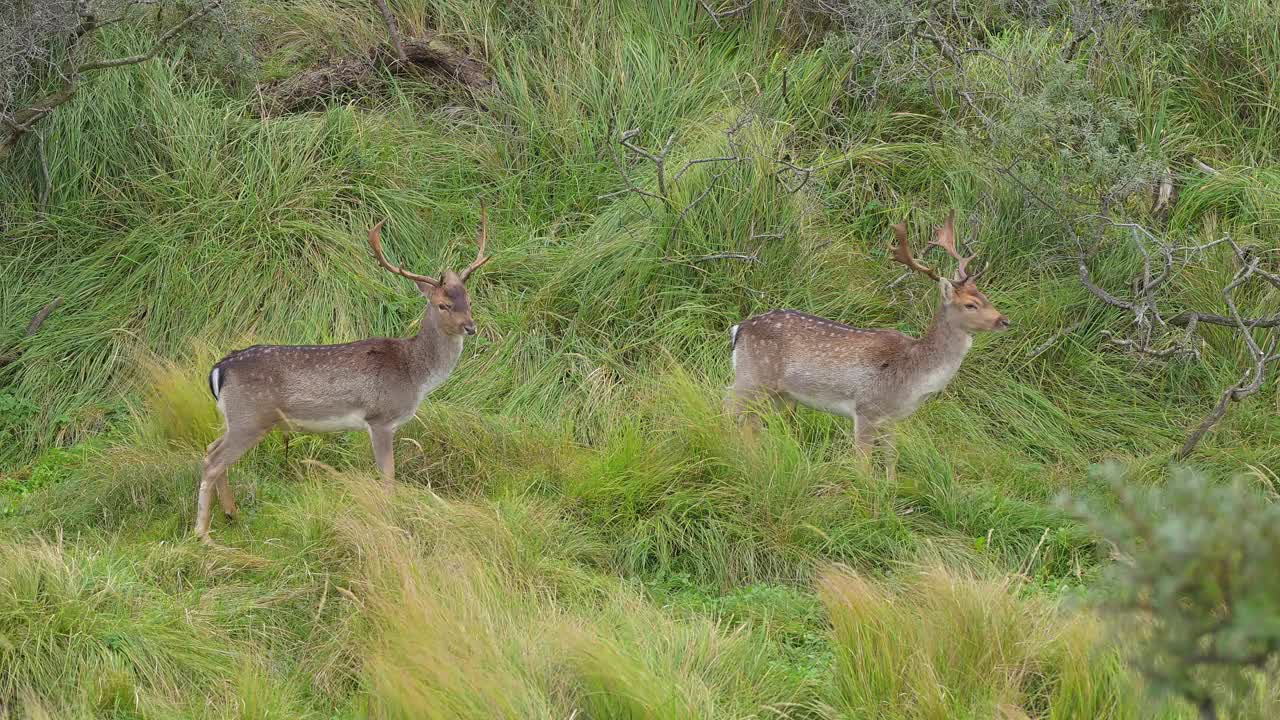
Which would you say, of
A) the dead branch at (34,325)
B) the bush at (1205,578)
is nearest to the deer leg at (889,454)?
the bush at (1205,578)

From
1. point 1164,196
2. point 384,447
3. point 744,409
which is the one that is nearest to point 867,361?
point 744,409

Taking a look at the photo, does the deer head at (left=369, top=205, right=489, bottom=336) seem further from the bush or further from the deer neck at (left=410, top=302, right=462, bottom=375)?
the bush

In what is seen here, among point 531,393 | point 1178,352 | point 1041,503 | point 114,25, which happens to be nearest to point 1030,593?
point 1041,503

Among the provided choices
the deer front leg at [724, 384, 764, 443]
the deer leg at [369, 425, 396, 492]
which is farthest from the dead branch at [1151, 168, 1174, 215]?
the deer leg at [369, 425, 396, 492]

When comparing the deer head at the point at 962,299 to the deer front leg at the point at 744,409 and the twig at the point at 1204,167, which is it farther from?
the twig at the point at 1204,167

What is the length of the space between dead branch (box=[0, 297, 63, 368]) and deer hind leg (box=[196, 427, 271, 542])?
236cm

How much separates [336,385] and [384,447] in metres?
0.37

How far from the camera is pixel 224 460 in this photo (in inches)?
263

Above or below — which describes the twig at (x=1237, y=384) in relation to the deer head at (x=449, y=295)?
below

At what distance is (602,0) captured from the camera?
32.3 ft

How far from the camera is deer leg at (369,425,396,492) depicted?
6891 millimetres

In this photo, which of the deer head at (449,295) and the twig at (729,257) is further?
the twig at (729,257)

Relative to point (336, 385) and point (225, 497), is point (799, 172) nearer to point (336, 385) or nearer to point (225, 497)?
point (336, 385)

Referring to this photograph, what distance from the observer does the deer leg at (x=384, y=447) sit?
6891 millimetres
